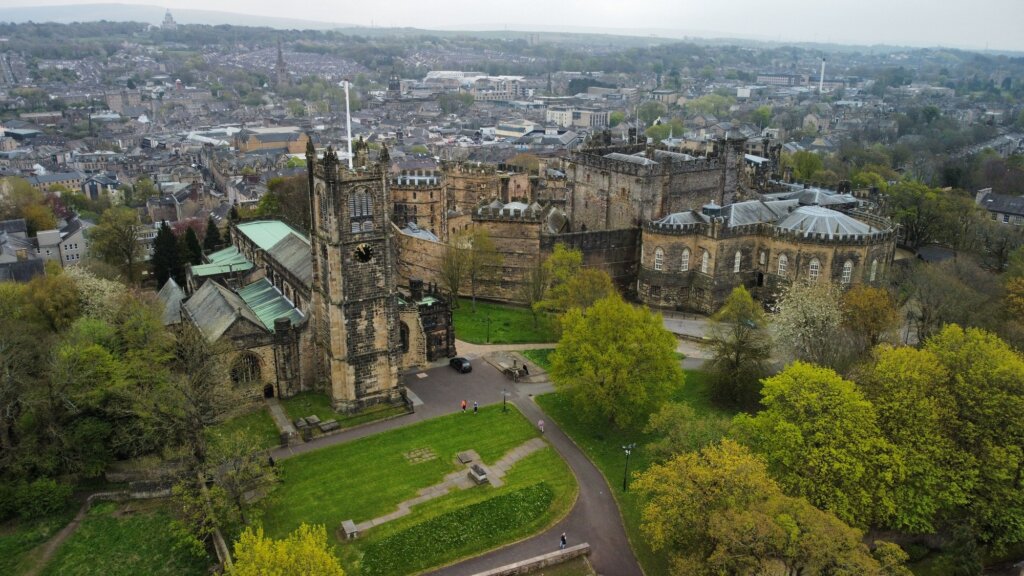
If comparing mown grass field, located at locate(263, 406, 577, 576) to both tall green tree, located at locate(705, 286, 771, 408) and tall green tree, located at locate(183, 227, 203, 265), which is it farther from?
tall green tree, located at locate(183, 227, 203, 265)

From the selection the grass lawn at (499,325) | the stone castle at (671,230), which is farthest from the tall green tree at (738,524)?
the stone castle at (671,230)

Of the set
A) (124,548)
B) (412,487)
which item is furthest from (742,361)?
(124,548)

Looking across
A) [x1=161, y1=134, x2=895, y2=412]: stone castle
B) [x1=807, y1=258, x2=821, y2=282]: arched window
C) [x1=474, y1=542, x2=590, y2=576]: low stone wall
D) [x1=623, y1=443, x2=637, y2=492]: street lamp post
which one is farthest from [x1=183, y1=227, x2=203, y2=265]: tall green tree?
[x1=807, y1=258, x2=821, y2=282]: arched window

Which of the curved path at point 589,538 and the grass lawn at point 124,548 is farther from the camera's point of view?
the curved path at point 589,538

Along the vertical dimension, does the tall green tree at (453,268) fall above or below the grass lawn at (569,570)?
above

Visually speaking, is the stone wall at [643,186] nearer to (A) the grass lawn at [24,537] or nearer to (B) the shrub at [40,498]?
(B) the shrub at [40,498]
